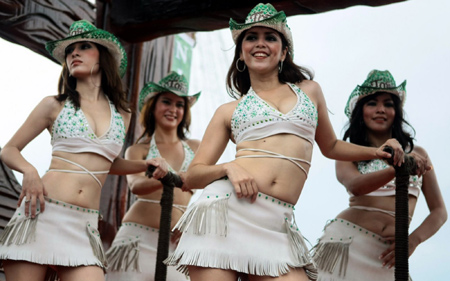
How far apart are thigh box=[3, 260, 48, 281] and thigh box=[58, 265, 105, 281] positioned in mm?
92

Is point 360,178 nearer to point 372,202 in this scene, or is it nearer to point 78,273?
point 372,202

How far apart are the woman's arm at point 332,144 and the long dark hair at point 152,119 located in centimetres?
171

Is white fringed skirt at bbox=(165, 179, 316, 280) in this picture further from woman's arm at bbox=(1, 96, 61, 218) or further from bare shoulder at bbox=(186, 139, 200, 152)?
bare shoulder at bbox=(186, 139, 200, 152)

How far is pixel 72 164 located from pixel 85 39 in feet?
2.17

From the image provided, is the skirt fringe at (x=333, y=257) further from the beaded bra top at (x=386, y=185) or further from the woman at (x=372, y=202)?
the beaded bra top at (x=386, y=185)

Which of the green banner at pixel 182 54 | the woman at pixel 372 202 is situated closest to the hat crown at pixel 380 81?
the woman at pixel 372 202

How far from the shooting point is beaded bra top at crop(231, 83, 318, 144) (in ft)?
8.02

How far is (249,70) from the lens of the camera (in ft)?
8.79

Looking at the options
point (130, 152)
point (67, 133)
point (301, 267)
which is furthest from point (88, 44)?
point (301, 267)

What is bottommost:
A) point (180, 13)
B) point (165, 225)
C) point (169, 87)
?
point (165, 225)

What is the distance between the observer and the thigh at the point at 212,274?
2254 mm

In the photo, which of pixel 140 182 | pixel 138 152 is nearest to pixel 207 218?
pixel 140 182

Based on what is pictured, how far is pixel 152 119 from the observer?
4270mm

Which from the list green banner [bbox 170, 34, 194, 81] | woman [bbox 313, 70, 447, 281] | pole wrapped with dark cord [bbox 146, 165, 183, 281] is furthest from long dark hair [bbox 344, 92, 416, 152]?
green banner [bbox 170, 34, 194, 81]
